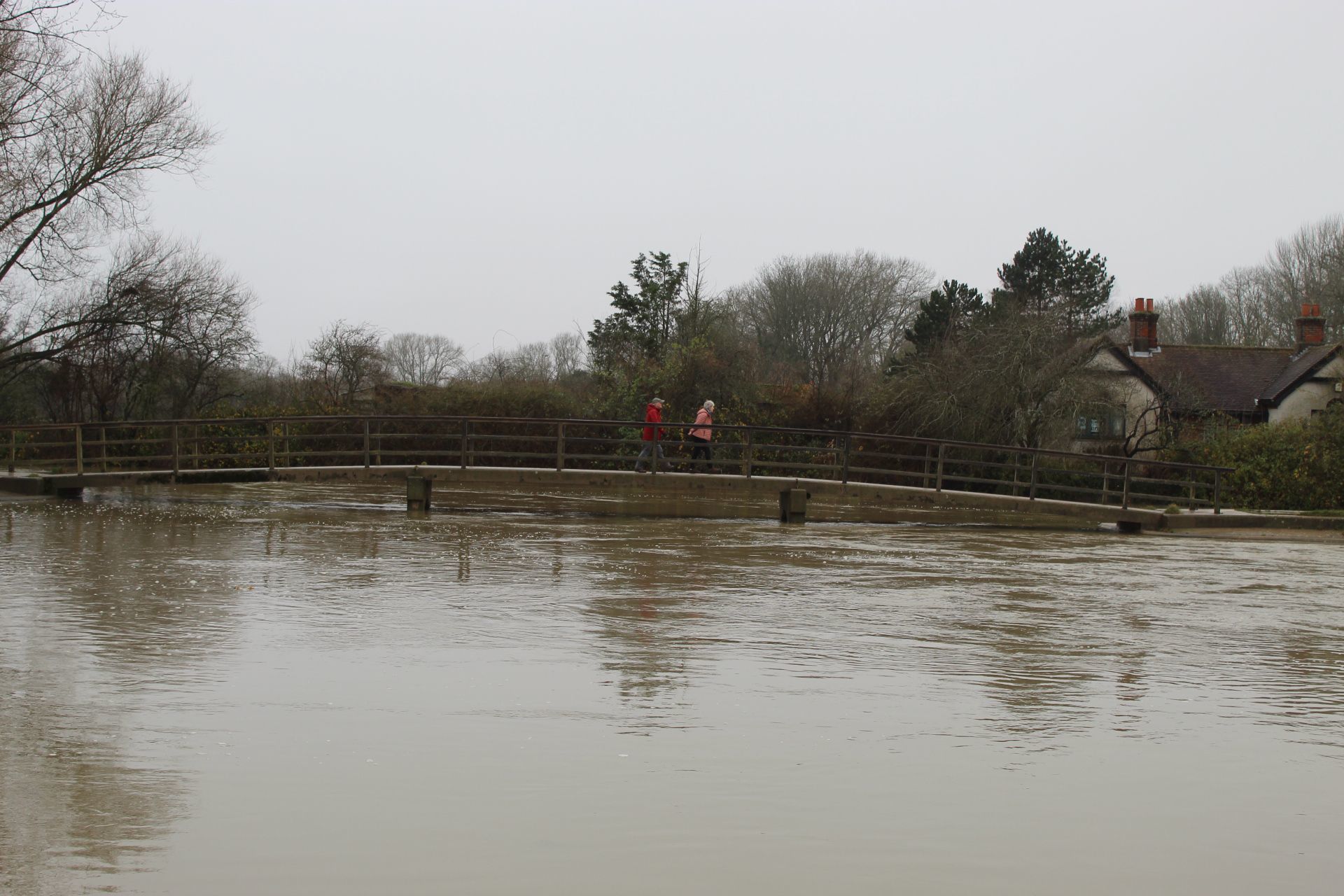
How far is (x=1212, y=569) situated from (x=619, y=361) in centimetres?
2723

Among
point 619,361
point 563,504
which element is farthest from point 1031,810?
point 619,361

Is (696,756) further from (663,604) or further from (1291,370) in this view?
(1291,370)

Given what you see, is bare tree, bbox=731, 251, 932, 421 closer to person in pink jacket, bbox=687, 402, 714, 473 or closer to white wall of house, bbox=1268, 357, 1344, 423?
white wall of house, bbox=1268, 357, 1344, 423

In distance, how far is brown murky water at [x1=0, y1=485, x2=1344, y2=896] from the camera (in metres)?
4.68

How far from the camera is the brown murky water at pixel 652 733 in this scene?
15.3ft

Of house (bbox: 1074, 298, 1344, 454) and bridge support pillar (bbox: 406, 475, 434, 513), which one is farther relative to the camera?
house (bbox: 1074, 298, 1344, 454)

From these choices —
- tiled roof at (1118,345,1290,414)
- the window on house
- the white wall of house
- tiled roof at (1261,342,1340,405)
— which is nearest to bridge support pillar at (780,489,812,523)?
the window on house

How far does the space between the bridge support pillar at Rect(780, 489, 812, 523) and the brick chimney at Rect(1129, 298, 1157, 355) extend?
1664 inches

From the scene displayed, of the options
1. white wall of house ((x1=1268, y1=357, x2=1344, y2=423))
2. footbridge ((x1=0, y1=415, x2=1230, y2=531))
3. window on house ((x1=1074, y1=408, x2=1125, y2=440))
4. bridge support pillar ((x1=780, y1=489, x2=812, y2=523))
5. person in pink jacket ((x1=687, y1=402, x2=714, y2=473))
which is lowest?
bridge support pillar ((x1=780, y1=489, x2=812, y2=523))

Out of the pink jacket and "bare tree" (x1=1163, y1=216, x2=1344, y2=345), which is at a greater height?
"bare tree" (x1=1163, y1=216, x2=1344, y2=345)

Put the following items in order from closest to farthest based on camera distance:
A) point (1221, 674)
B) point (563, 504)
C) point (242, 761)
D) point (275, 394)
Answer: point (242, 761)
point (1221, 674)
point (563, 504)
point (275, 394)

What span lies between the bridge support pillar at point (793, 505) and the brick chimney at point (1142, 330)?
139 ft

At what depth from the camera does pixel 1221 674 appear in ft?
27.7

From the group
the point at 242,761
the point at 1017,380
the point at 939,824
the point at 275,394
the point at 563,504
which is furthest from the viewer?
the point at 275,394
